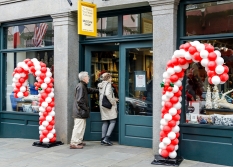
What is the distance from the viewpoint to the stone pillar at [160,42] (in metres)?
7.61

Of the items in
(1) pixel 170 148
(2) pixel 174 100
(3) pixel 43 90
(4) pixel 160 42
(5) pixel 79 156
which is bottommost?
(5) pixel 79 156

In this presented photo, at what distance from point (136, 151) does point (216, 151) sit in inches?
75.6

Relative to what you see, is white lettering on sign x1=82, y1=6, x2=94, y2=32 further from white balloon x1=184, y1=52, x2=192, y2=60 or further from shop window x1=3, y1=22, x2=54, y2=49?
white balloon x1=184, y1=52, x2=192, y2=60

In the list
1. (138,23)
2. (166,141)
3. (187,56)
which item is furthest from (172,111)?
(138,23)

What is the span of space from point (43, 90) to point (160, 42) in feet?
10.4

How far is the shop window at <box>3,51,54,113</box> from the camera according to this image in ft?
Answer: 32.5

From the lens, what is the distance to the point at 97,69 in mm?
9570

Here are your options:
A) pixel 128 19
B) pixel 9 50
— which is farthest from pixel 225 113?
pixel 9 50

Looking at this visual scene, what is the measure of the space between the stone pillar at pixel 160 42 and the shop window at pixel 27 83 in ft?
10.7

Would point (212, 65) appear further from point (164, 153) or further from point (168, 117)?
point (164, 153)

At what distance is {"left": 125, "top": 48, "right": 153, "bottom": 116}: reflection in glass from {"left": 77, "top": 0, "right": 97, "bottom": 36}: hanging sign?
1.13m

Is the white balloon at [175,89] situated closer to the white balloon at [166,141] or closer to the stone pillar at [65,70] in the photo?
the white balloon at [166,141]

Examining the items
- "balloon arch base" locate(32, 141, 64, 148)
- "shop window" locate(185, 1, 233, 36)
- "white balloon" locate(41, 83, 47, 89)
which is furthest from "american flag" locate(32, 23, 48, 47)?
"shop window" locate(185, 1, 233, 36)

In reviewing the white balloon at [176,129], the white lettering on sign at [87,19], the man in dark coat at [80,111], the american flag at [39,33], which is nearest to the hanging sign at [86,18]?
the white lettering on sign at [87,19]
